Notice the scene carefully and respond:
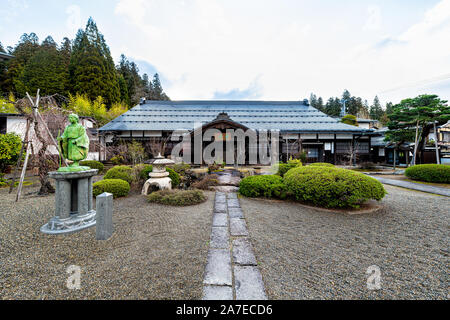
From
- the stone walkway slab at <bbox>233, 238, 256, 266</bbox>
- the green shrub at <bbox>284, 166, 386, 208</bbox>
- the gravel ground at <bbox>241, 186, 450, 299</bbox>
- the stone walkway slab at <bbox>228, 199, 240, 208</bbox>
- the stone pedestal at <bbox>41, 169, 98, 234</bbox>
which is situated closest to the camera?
the gravel ground at <bbox>241, 186, 450, 299</bbox>

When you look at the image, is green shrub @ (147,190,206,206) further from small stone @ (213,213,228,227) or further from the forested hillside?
the forested hillside

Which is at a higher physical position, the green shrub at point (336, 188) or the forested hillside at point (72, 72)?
the forested hillside at point (72, 72)

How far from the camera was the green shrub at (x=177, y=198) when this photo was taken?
5668 mm

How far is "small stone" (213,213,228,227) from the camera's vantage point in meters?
4.11

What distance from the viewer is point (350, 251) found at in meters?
2.92

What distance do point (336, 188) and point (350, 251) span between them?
236 cm

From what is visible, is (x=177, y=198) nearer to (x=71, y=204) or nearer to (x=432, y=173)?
(x=71, y=204)

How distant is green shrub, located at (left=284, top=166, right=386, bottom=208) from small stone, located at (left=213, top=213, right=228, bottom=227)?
2677 millimetres

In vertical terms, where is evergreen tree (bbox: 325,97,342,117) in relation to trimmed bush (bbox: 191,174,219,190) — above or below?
above

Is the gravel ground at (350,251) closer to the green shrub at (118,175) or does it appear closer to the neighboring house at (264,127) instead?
the green shrub at (118,175)

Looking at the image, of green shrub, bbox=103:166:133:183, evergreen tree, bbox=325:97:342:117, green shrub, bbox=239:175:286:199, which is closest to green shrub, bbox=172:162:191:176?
green shrub, bbox=103:166:133:183

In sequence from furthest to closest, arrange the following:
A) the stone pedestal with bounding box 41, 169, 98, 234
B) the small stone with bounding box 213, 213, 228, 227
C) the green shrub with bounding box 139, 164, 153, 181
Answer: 1. the green shrub with bounding box 139, 164, 153, 181
2. the small stone with bounding box 213, 213, 228, 227
3. the stone pedestal with bounding box 41, 169, 98, 234

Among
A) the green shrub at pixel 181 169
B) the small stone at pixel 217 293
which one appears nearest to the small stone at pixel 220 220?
the small stone at pixel 217 293

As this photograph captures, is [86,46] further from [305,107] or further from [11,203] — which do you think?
[305,107]
